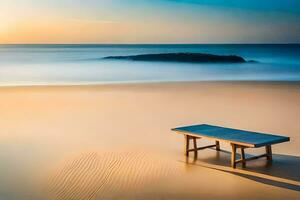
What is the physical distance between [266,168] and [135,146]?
1206mm

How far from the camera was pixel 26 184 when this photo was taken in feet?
10.7

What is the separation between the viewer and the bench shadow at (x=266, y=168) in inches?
129

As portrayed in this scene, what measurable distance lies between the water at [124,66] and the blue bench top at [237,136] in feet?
21.0

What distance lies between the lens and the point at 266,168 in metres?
3.61

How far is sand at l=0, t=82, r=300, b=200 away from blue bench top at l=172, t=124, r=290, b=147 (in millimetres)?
208

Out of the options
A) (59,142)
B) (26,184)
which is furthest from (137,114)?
(26,184)

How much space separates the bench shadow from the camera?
3281 millimetres

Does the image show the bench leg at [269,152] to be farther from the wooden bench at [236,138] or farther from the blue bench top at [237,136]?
the blue bench top at [237,136]

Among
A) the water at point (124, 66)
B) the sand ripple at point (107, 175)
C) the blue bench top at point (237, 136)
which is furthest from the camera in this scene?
the water at point (124, 66)

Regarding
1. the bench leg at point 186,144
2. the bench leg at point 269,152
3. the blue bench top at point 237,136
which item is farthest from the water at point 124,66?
the bench leg at point 269,152

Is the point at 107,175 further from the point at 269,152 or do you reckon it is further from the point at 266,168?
the point at 269,152

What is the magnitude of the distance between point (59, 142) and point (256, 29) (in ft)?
27.9

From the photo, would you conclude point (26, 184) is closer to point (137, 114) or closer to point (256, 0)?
point (137, 114)

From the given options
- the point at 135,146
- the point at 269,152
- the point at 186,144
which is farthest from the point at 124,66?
the point at 269,152
